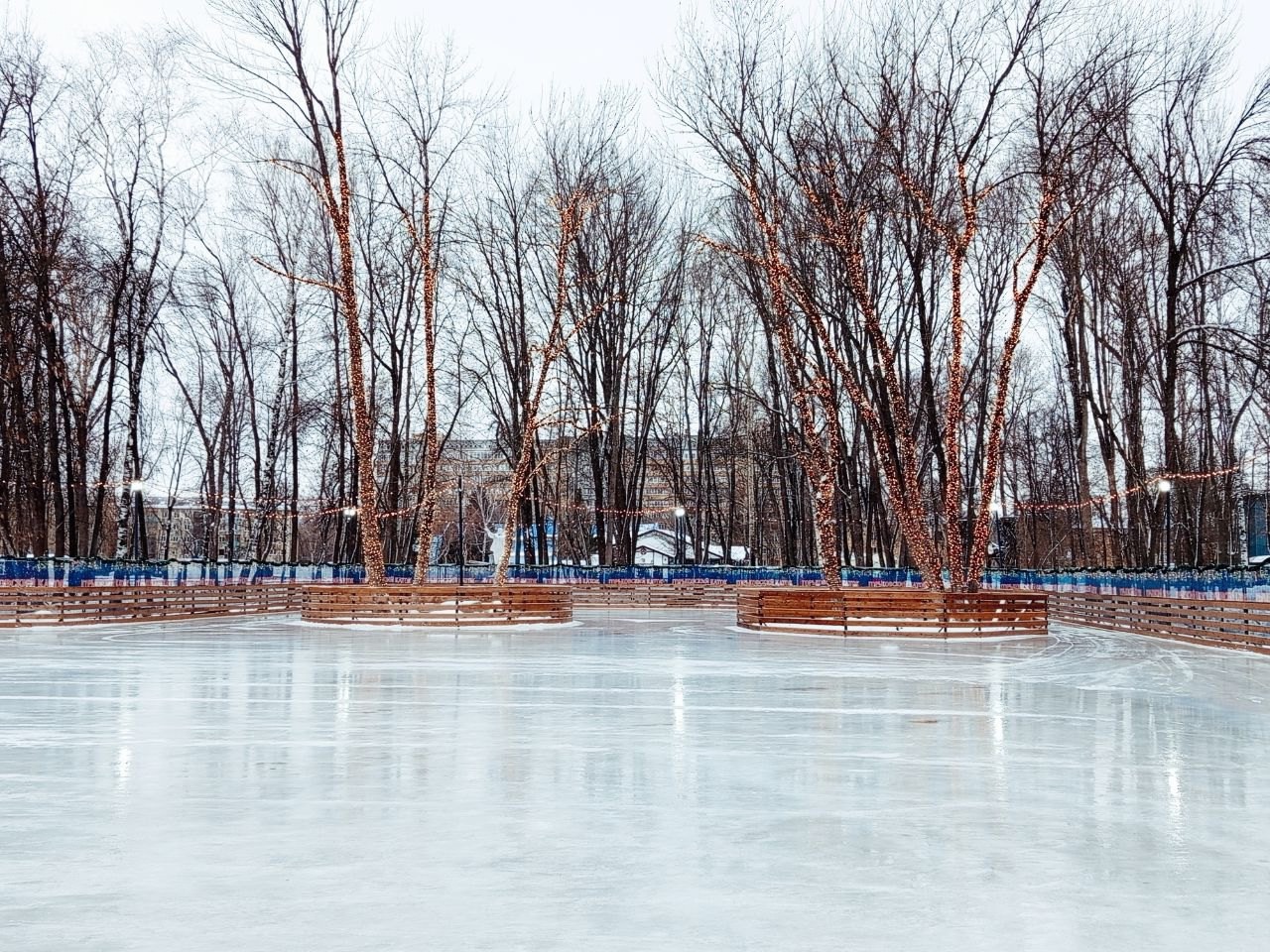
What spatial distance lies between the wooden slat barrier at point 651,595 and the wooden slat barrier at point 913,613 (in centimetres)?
1583

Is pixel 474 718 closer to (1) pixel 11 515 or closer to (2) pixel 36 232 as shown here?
(2) pixel 36 232

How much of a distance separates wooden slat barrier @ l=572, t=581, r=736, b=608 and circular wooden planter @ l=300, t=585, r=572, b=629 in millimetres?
13351

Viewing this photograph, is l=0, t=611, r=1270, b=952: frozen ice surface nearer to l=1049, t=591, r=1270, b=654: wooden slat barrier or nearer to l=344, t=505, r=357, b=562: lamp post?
l=1049, t=591, r=1270, b=654: wooden slat barrier

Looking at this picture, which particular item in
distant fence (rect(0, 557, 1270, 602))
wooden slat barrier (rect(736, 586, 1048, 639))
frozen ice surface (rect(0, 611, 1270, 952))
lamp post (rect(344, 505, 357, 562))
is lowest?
frozen ice surface (rect(0, 611, 1270, 952))

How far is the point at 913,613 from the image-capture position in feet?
87.9

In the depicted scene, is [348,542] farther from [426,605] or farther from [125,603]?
[426,605]

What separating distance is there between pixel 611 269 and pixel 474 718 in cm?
3032

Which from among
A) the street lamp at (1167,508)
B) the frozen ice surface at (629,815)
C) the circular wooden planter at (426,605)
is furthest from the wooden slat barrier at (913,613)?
the frozen ice surface at (629,815)

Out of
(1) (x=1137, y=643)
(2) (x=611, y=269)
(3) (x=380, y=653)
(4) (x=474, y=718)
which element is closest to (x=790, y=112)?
(2) (x=611, y=269)

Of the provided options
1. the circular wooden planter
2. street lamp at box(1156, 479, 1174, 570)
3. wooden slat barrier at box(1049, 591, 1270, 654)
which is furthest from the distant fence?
the circular wooden planter

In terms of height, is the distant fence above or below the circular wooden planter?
above

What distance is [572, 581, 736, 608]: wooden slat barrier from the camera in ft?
144

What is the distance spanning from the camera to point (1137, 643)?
968 inches

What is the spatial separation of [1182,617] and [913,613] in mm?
5447
